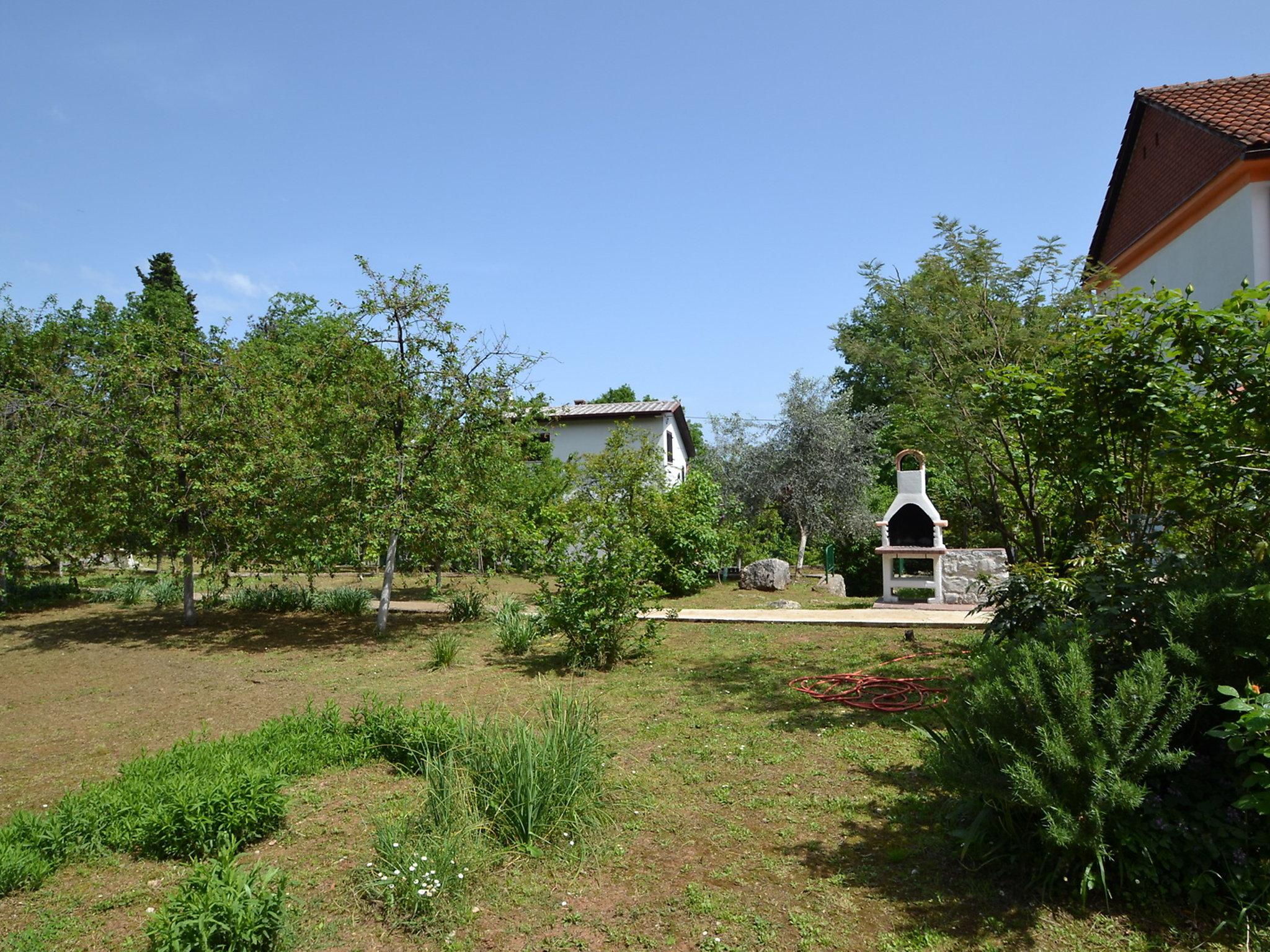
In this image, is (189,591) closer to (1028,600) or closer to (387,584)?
(387,584)

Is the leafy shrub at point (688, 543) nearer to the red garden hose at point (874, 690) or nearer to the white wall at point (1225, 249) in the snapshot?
the red garden hose at point (874, 690)

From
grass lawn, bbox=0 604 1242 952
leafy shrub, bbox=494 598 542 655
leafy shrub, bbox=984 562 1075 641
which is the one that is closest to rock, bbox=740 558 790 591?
grass lawn, bbox=0 604 1242 952

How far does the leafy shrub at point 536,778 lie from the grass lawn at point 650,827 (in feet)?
0.69

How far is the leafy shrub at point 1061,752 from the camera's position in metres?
3.20

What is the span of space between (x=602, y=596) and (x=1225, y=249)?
9.11m

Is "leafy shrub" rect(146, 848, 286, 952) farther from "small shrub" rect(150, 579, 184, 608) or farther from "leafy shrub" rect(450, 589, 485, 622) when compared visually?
"small shrub" rect(150, 579, 184, 608)

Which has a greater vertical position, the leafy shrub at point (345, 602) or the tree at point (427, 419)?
the tree at point (427, 419)

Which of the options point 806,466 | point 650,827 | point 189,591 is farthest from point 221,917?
point 806,466

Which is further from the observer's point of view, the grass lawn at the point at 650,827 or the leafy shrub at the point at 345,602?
the leafy shrub at the point at 345,602

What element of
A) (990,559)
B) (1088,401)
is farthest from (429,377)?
(990,559)

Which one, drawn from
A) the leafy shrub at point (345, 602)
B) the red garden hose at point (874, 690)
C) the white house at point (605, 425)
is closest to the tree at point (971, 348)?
the red garden hose at point (874, 690)

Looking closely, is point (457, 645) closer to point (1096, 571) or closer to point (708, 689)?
point (708, 689)

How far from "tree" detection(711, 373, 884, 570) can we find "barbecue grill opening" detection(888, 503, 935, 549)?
8251 millimetres

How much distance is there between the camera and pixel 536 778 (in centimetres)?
434
